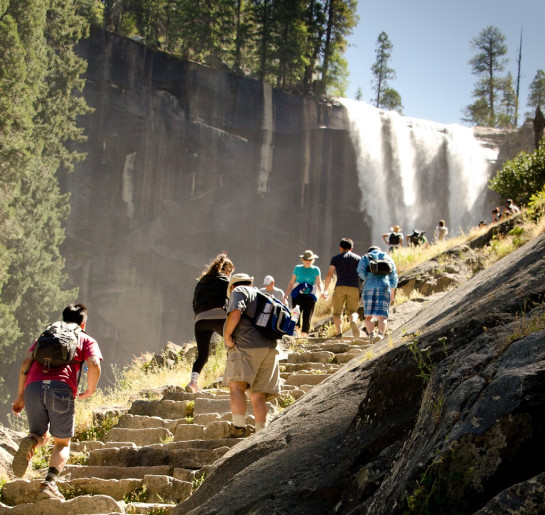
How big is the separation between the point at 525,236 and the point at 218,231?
32816mm

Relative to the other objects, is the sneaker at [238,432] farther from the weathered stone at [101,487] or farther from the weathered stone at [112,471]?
the weathered stone at [101,487]

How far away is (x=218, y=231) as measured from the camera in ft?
148

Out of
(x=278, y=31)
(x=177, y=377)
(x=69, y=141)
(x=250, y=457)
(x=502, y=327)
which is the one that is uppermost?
(x=278, y=31)

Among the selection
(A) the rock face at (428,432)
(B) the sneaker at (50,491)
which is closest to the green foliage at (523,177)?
(A) the rock face at (428,432)

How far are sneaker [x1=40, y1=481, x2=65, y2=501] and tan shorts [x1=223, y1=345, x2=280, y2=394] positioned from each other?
1.75 metres

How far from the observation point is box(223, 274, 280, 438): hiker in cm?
699

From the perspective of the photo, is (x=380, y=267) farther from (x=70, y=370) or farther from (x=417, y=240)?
(x=417, y=240)

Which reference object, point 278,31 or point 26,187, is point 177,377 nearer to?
point 26,187

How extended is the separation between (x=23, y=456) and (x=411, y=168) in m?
43.3

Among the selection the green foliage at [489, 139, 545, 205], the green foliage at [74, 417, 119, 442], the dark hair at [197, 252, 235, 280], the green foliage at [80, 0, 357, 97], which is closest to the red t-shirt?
the green foliage at [74, 417, 119, 442]

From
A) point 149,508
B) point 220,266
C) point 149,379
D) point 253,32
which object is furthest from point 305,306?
point 253,32

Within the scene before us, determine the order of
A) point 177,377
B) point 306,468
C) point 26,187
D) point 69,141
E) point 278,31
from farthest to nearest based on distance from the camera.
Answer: point 278,31
point 69,141
point 26,187
point 177,377
point 306,468

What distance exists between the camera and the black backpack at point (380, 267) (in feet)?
36.0

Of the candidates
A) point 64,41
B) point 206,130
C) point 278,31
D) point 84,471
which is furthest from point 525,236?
point 278,31
